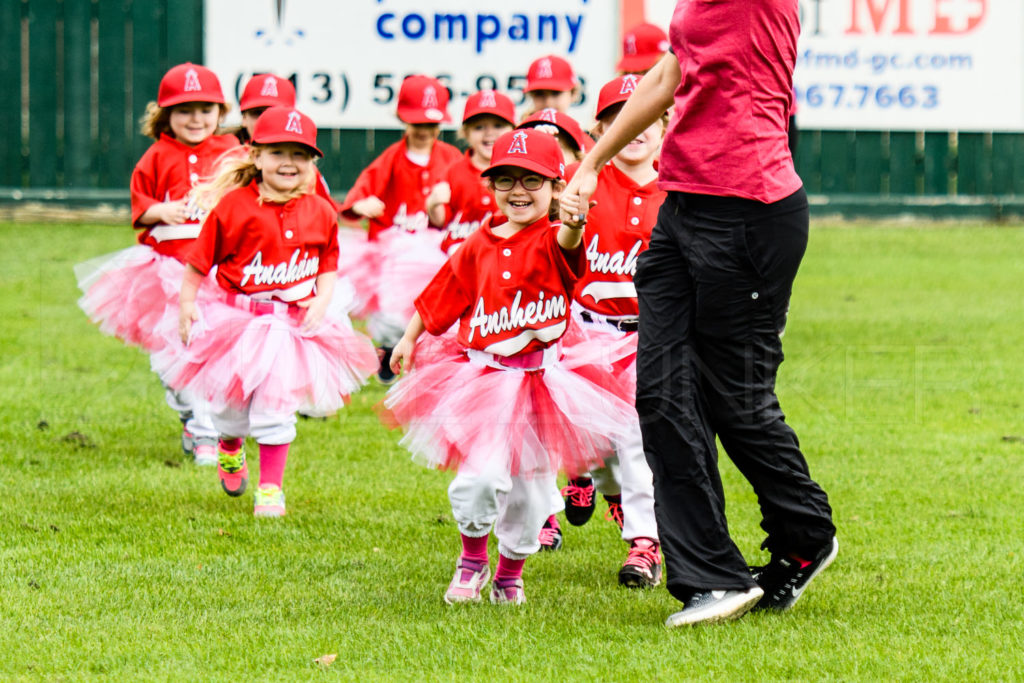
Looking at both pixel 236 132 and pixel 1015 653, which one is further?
pixel 236 132

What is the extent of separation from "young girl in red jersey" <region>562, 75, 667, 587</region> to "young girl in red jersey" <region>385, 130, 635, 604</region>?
0.30m

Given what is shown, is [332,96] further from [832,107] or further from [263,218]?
[263,218]

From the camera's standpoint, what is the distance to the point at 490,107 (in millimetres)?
7996

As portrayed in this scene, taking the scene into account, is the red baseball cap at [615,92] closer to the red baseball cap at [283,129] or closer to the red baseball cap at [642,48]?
the red baseball cap at [283,129]

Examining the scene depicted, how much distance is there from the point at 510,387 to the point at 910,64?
14.6 metres

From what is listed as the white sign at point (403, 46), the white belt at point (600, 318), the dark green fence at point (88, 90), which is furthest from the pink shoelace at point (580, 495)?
the dark green fence at point (88, 90)

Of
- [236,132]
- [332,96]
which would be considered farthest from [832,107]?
[236,132]

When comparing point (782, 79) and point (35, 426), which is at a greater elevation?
point (782, 79)

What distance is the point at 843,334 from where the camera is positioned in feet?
36.4

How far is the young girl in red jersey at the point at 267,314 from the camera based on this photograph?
609 cm

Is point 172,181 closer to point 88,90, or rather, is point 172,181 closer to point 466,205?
point 466,205

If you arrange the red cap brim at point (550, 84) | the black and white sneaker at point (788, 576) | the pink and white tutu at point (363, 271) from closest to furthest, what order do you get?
1. the black and white sneaker at point (788, 576)
2. the red cap brim at point (550, 84)
3. the pink and white tutu at point (363, 271)

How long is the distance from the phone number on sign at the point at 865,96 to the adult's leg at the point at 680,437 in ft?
46.4

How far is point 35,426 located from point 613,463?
3662mm
